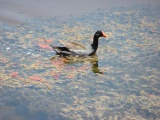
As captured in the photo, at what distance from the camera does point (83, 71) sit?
7.40 metres

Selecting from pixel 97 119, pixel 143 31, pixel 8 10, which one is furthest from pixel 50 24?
pixel 97 119

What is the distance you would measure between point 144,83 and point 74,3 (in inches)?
247

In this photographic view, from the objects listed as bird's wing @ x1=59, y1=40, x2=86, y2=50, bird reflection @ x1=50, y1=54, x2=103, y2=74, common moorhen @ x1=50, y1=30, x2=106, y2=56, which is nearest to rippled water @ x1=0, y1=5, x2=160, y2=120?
bird reflection @ x1=50, y1=54, x2=103, y2=74

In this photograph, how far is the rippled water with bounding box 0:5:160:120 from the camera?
5809 mm

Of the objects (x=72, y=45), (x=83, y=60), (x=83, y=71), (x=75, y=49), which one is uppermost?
(x=72, y=45)

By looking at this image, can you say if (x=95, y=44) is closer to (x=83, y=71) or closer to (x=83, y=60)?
(x=83, y=60)

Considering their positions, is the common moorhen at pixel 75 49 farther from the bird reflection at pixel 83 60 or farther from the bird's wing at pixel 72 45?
the bird reflection at pixel 83 60

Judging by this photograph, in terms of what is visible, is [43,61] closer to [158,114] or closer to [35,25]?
[35,25]

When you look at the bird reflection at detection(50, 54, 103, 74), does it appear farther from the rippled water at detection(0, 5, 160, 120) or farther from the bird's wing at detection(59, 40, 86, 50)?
the bird's wing at detection(59, 40, 86, 50)

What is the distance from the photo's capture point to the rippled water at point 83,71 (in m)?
5.81

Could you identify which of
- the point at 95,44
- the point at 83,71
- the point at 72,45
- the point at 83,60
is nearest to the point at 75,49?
the point at 72,45

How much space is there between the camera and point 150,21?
10484 millimetres

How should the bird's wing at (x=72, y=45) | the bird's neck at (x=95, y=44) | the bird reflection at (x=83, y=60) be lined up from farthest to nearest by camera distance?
the bird's neck at (x=95, y=44) < the bird's wing at (x=72, y=45) < the bird reflection at (x=83, y=60)

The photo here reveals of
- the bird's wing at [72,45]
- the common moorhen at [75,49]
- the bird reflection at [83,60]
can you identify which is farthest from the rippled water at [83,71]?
the bird's wing at [72,45]
